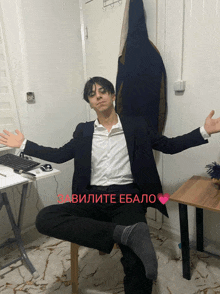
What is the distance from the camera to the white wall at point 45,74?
1.90 metres

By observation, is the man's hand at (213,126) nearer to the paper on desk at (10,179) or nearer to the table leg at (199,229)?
the table leg at (199,229)

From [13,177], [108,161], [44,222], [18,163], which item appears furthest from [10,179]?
[108,161]

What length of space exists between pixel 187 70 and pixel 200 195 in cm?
90

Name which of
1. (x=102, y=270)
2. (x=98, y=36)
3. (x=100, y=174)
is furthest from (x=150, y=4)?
(x=102, y=270)

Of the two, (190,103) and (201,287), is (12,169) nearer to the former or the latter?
(190,103)

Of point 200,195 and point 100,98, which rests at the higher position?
point 100,98

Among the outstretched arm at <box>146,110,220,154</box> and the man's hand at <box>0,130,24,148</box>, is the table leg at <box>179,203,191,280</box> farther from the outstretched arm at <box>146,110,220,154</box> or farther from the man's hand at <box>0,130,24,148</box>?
the man's hand at <box>0,130,24,148</box>

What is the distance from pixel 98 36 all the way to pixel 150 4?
2.06 feet

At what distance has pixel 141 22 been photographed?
1586 millimetres

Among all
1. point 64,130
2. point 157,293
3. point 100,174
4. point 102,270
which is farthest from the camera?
point 64,130

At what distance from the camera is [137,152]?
148 centimetres

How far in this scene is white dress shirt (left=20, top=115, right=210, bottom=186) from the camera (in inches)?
57.6

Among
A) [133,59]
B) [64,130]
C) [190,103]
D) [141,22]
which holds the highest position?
[141,22]

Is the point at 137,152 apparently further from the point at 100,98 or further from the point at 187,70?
the point at 187,70
